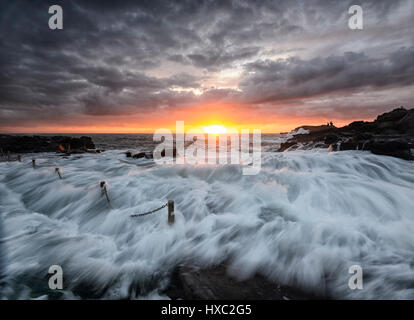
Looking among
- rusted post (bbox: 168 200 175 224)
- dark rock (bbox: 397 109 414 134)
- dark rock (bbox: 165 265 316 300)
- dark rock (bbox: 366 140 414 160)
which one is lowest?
dark rock (bbox: 165 265 316 300)

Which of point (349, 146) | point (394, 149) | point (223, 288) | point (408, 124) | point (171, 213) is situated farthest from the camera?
point (408, 124)

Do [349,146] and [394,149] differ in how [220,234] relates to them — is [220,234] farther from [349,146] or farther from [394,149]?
[349,146]

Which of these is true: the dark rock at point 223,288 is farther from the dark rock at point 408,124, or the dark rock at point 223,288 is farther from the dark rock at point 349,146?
the dark rock at point 408,124

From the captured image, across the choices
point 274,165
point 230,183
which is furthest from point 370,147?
point 230,183

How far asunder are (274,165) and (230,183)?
13.8 ft

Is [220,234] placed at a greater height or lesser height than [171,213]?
lesser

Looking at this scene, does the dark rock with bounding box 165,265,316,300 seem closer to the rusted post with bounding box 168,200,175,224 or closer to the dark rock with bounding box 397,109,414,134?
the rusted post with bounding box 168,200,175,224

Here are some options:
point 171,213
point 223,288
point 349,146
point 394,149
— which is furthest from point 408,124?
point 223,288

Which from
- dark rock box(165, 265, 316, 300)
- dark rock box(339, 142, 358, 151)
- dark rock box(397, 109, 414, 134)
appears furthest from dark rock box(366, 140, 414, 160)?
dark rock box(397, 109, 414, 134)

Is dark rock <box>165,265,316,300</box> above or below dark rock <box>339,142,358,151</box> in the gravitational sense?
below

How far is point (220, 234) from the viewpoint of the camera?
5.60m

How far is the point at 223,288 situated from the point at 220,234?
1.95 meters

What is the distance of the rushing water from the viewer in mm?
4055

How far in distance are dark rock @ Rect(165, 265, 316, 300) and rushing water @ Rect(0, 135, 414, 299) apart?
0.24m
